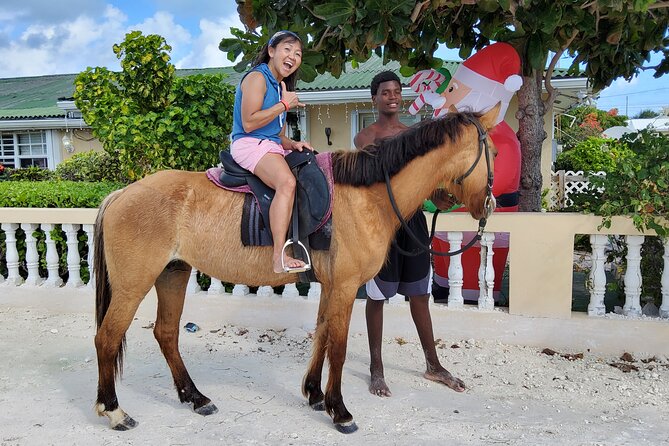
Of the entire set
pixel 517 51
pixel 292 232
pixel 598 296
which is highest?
pixel 517 51

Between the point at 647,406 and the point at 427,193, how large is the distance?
209 cm

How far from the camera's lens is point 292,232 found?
3.16m

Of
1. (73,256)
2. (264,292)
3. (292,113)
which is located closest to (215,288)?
(264,292)

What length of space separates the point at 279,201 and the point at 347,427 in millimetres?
1474

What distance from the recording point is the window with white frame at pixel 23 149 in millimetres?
14992

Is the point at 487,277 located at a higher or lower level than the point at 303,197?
lower

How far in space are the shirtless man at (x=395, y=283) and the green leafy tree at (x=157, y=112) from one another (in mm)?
3243

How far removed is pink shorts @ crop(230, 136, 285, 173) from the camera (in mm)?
3215

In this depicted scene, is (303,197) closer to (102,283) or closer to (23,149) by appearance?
(102,283)

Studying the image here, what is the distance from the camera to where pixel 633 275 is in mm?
4418

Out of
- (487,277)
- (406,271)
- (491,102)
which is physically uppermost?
(491,102)

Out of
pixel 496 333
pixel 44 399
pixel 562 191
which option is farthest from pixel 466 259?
pixel 562 191

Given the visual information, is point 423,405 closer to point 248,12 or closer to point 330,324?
point 330,324

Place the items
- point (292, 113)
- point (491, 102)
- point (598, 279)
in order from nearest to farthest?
point (598, 279) → point (491, 102) → point (292, 113)
